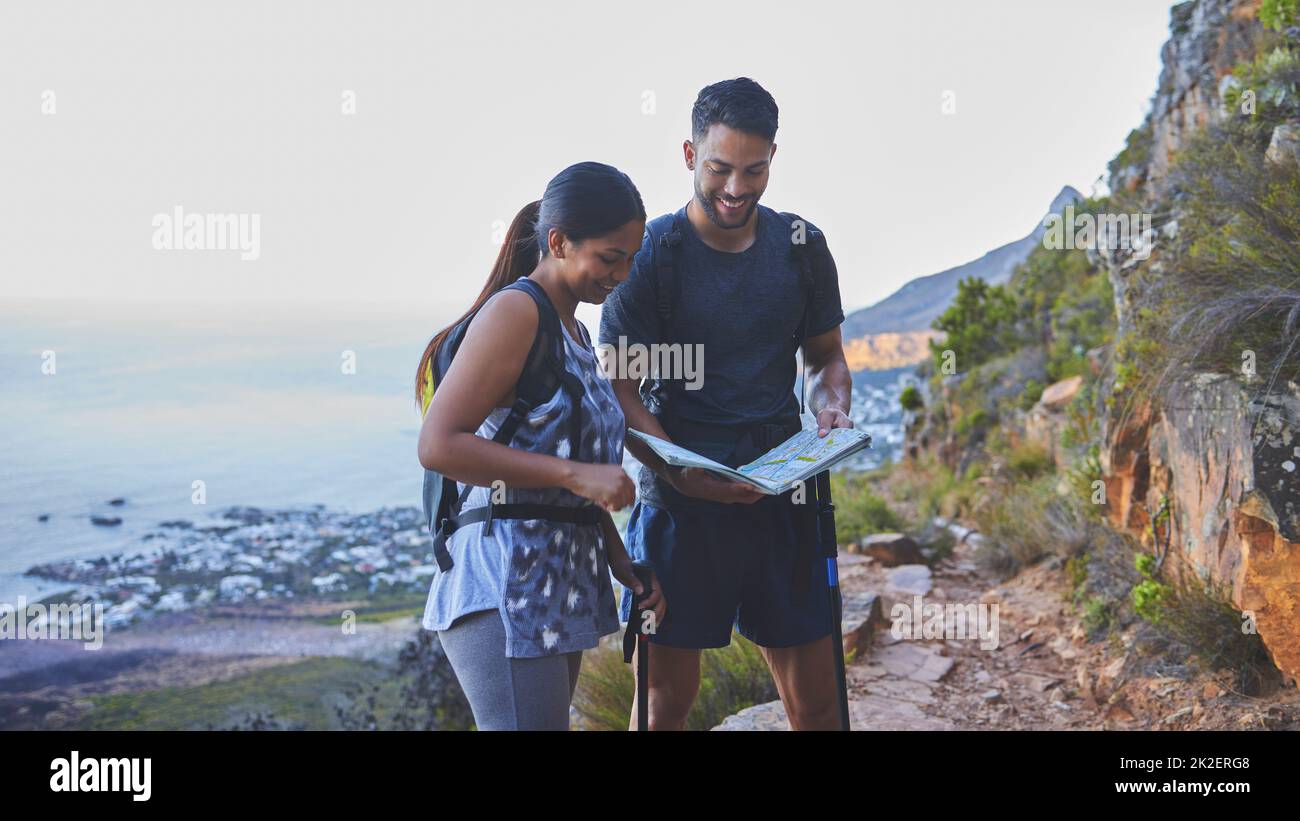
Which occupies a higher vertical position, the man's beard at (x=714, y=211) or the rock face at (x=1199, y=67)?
the rock face at (x=1199, y=67)

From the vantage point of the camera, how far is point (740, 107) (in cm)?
220

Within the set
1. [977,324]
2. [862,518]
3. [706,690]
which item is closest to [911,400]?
[977,324]

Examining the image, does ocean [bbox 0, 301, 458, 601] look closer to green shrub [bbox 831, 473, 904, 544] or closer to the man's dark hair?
green shrub [bbox 831, 473, 904, 544]

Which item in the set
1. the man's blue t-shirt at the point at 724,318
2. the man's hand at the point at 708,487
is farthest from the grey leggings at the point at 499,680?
the man's blue t-shirt at the point at 724,318

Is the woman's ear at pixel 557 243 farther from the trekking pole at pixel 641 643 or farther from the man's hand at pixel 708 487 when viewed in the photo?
the trekking pole at pixel 641 643

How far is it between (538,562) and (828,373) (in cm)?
114

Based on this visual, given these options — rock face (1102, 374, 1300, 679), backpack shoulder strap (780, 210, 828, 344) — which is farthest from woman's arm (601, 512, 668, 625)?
rock face (1102, 374, 1300, 679)

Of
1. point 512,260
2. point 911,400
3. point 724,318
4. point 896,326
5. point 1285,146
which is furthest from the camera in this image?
point 896,326

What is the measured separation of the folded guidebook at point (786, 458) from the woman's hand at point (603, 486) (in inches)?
8.9

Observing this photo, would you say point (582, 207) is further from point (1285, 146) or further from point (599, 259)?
point (1285, 146)

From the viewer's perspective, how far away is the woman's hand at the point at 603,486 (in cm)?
163
